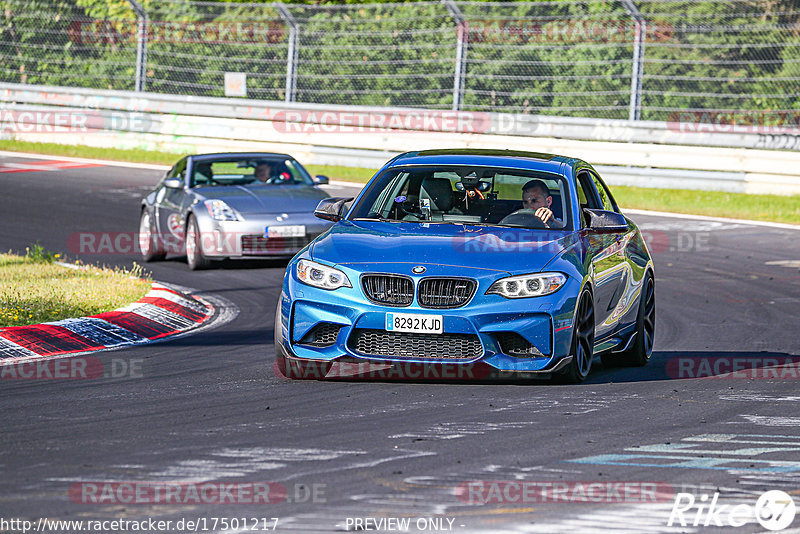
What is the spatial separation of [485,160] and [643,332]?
5.56 ft

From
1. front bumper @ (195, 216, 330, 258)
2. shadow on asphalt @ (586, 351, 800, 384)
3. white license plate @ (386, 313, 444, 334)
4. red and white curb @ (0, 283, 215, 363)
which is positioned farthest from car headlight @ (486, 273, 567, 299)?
front bumper @ (195, 216, 330, 258)

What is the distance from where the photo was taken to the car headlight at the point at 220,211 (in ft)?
51.2

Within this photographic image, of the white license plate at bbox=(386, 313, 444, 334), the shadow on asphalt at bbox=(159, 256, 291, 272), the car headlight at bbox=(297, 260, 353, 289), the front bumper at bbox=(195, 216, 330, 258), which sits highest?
the car headlight at bbox=(297, 260, 353, 289)

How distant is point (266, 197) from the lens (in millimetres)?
16047

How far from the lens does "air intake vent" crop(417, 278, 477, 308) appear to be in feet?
27.8

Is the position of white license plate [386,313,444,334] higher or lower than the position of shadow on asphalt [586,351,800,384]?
higher

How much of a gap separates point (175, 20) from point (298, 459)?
22262 mm

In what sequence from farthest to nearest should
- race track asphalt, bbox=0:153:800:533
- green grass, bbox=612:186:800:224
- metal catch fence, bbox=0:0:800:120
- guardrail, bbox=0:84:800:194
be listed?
1. metal catch fence, bbox=0:0:800:120
2. guardrail, bbox=0:84:800:194
3. green grass, bbox=612:186:800:224
4. race track asphalt, bbox=0:153:800:533

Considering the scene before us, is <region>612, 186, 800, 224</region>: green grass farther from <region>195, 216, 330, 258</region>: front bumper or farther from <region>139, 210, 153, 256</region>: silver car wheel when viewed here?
<region>139, 210, 153, 256</region>: silver car wheel

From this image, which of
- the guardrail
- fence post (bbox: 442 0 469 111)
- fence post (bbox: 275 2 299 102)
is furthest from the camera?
fence post (bbox: 275 2 299 102)

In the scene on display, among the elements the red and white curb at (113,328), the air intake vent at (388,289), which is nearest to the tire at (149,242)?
the red and white curb at (113,328)

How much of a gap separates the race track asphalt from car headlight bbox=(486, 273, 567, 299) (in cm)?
59

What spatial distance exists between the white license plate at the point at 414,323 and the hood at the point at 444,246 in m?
0.35

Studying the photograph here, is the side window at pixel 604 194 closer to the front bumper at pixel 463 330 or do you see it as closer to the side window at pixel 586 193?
the side window at pixel 586 193
